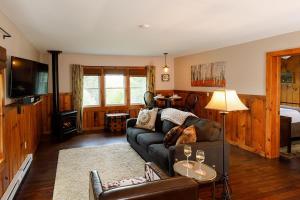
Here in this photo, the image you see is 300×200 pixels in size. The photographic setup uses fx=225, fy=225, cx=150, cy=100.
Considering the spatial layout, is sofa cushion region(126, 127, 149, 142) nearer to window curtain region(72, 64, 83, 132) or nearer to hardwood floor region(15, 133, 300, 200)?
hardwood floor region(15, 133, 300, 200)

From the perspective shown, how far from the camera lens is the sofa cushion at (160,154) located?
3.22 meters

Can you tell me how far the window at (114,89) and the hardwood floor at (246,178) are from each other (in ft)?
9.08

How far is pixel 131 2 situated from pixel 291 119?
4.32m

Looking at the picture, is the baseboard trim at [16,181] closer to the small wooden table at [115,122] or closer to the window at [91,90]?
the small wooden table at [115,122]

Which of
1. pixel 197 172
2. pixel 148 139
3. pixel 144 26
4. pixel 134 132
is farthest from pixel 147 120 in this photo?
pixel 197 172

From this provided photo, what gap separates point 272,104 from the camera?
14.6 feet

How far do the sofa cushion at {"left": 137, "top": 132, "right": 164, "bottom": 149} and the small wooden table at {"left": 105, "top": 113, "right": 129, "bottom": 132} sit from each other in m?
2.59

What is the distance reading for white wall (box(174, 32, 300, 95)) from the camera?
4.19 metres

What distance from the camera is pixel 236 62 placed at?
531cm

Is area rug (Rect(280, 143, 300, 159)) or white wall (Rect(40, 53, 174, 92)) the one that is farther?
white wall (Rect(40, 53, 174, 92))

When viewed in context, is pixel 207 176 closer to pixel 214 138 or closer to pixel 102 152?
pixel 214 138

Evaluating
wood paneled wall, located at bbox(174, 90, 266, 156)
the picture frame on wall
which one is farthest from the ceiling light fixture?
the picture frame on wall

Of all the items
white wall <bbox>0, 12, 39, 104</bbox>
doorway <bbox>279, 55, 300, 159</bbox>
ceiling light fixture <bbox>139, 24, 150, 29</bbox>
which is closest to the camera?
white wall <bbox>0, 12, 39, 104</bbox>

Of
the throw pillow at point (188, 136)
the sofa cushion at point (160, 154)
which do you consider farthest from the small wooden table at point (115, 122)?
the throw pillow at point (188, 136)
